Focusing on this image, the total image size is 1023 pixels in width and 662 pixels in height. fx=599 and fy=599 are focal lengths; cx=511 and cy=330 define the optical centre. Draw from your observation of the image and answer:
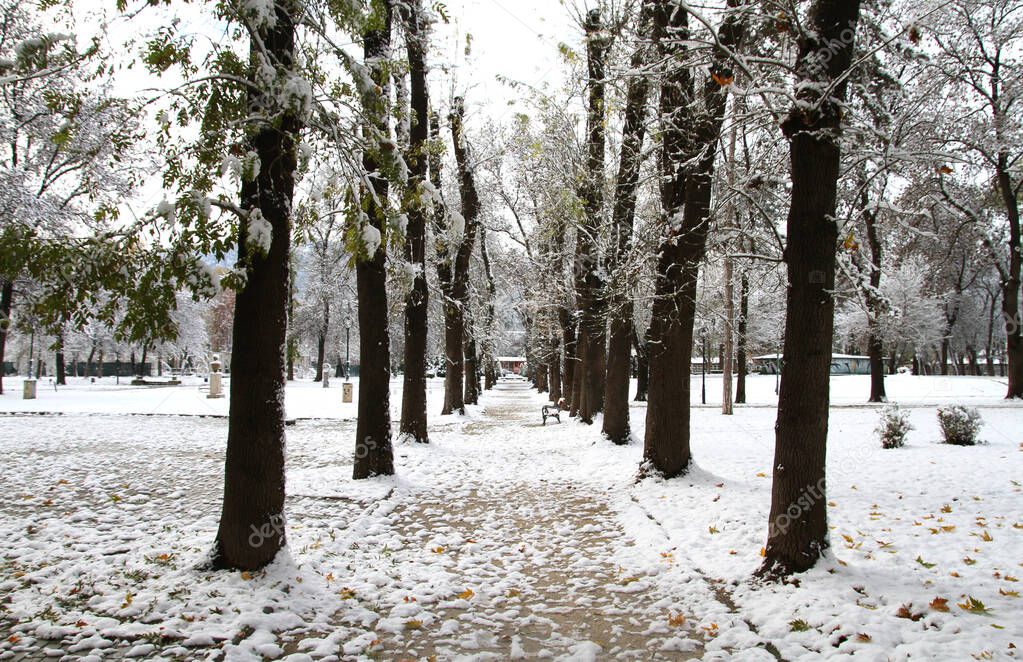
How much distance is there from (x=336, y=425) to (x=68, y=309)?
1534cm

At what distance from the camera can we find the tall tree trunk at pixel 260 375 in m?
4.93

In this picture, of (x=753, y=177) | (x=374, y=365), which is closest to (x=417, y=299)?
(x=374, y=365)

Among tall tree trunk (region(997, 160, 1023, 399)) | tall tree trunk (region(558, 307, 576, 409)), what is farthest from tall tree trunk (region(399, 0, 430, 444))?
tall tree trunk (region(997, 160, 1023, 399))

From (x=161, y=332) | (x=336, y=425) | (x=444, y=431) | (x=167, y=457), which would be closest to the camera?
(x=161, y=332)

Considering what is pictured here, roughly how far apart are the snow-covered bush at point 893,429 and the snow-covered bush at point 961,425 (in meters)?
0.69

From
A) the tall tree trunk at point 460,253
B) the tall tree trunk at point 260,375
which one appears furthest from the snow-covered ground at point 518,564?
the tall tree trunk at point 460,253

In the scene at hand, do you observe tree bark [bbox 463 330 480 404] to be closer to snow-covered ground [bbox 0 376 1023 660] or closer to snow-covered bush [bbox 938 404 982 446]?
snow-covered ground [bbox 0 376 1023 660]

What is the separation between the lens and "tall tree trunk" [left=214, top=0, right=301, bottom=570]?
16.2ft

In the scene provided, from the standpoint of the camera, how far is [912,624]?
3.90 m

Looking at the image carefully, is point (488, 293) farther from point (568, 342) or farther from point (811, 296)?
point (811, 296)

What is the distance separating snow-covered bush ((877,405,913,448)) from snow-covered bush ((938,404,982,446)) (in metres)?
0.69

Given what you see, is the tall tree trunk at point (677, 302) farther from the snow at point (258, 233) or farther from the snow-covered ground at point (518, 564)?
the snow at point (258, 233)

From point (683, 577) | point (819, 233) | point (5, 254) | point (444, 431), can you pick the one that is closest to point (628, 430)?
point (444, 431)

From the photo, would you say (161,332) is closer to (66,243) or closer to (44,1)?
(66,243)
